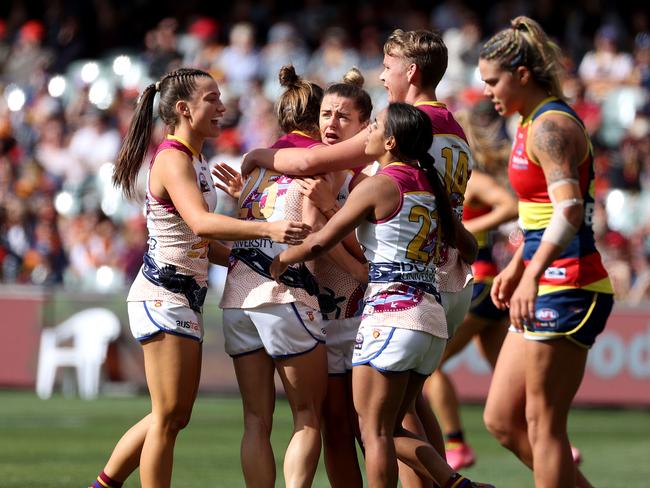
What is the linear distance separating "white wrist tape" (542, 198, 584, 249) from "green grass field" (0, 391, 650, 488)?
333 centimetres

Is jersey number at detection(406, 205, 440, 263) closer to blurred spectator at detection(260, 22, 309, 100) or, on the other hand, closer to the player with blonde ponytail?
the player with blonde ponytail

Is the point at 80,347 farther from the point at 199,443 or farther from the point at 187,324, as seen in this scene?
the point at 187,324

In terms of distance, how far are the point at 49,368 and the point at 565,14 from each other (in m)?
10.9

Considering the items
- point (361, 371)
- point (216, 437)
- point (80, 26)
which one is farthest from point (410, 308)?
point (80, 26)

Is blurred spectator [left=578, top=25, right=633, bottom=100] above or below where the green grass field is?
above

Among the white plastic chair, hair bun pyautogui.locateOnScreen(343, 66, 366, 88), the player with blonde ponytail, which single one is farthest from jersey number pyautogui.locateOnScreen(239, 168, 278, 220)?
the white plastic chair

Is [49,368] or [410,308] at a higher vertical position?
[410,308]

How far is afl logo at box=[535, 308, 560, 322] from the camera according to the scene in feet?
17.9

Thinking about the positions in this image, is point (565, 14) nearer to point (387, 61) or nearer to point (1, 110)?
point (1, 110)

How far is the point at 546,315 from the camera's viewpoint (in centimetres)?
548

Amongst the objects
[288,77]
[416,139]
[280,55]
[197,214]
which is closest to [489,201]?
[288,77]

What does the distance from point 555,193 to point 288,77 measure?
65.8 inches

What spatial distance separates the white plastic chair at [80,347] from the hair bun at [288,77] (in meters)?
9.26

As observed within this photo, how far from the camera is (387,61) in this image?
6195 millimetres
